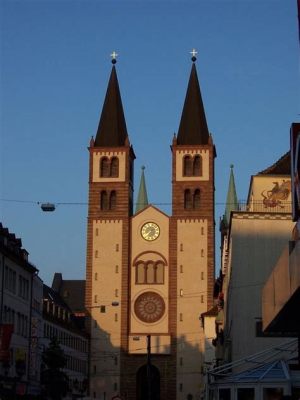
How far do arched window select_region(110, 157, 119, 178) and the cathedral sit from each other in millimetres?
126

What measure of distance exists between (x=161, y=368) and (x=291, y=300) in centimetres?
7446

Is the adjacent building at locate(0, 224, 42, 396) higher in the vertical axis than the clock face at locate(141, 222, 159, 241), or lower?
lower

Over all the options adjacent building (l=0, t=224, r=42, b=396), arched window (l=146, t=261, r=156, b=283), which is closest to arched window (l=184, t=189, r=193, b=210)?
arched window (l=146, t=261, r=156, b=283)

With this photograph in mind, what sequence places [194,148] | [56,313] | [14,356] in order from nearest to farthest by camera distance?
[14,356], [56,313], [194,148]

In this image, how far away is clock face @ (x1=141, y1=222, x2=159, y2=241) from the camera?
317ft

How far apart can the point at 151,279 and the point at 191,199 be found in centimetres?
940

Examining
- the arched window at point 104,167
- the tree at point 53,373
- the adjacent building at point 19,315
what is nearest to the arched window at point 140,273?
the arched window at point 104,167

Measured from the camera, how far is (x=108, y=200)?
98375 mm

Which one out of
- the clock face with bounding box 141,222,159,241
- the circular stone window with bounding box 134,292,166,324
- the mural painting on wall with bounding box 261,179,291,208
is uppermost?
the clock face with bounding box 141,222,159,241

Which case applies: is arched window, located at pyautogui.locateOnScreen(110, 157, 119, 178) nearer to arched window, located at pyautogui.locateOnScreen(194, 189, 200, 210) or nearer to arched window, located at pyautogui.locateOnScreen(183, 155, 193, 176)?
arched window, located at pyautogui.locateOnScreen(183, 155, 193, 176)

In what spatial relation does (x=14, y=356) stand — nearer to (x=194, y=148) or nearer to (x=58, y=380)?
(x=58, y=380)

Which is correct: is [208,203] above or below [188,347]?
above

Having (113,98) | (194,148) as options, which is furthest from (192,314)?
(113,98)

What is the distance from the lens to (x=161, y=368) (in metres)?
93.9
